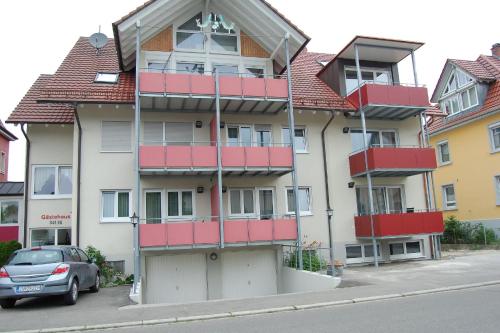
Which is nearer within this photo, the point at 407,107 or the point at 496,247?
the point at 407,107

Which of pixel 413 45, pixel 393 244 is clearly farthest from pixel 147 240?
pixel 413 45

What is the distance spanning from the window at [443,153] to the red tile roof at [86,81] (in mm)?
20428

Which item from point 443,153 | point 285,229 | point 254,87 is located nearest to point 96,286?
point 285,229

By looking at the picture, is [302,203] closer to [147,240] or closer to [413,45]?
[147,240]

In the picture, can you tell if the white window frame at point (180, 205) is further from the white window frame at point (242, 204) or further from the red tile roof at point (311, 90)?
the red tile roof at point (311, 90)

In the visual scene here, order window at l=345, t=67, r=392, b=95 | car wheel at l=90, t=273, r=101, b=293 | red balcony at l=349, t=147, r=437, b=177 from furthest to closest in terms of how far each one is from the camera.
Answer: window at l=345, t=67, r=392, b=95 < red balcony at l=349, t=147, r=437, b=177 < car wheel at l=90, t=273, r=101, b=293

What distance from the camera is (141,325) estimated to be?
9312 mm

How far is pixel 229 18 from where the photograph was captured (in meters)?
19.8

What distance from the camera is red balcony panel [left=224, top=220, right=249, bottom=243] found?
53.6 ft

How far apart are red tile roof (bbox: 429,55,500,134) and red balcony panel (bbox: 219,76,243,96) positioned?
15.6 metres

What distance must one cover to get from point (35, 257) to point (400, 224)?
13679 mm

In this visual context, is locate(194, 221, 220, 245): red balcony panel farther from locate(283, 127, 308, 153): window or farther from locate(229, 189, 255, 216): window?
locate(283, 127, 308, 153): window

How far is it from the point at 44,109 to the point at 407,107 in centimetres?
1496

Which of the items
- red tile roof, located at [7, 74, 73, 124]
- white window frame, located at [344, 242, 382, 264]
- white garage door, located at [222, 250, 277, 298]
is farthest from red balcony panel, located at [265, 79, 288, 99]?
red tile roof, located at [7, 74, 73, 124]
